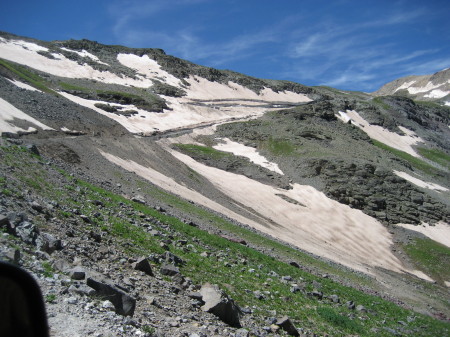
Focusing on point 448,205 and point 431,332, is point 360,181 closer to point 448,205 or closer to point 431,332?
point 448,205

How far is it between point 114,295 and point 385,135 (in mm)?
138228

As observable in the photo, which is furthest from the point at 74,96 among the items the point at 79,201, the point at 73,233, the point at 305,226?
the point at 73,233

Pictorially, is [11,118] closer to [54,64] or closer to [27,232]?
[27,232]

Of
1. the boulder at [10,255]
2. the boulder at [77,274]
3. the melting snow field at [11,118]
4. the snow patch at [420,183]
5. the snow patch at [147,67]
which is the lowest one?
the boulder at [77,274]

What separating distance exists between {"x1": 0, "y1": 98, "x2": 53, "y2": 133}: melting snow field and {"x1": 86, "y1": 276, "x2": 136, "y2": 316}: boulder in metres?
31.2

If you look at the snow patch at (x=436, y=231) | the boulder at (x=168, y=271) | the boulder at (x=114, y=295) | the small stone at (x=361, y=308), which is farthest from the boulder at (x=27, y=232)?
the snow patch at (x=436, y=231)

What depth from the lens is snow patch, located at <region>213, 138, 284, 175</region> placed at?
74500mm

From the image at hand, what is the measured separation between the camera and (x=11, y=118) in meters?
38.7

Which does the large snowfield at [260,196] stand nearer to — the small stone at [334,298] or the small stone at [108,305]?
the small stone at [334,298]

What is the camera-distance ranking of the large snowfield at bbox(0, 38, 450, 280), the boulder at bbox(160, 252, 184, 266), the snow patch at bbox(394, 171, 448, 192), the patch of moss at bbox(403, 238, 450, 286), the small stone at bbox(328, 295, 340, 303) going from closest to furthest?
the boulder at bbox(160, 252, 184, 266), the small stone at bbox(328, 295, 340, 303), the large snowfield at bbox(0, 38, 450, 280), the patch of moss at bbox(403, 238, 450, 286), the snow patch at bbox(394, 171, 448, 192)

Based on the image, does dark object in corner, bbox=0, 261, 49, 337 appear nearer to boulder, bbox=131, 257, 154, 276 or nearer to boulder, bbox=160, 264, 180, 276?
boulder, bbox=131, 257, 154, 276

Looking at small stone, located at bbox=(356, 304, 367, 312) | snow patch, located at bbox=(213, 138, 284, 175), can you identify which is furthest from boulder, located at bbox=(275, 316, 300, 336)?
snow patch, located at bbox=(213, 138, 284, 175)

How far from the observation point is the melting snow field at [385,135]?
127312 mm

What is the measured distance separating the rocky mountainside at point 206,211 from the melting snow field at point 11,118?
26 cm
